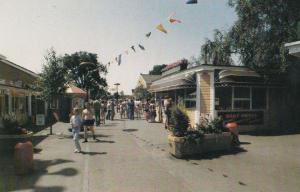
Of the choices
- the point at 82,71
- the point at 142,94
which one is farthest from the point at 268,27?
the point at 82,71

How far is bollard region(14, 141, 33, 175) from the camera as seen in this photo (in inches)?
367

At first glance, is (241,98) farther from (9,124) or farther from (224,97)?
(9,124)

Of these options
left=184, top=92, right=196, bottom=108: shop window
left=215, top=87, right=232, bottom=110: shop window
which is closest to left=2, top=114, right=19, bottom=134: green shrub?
left=184, top=92, right=196, bottom=108: shop window

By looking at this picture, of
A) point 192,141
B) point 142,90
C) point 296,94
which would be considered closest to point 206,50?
point 296,94

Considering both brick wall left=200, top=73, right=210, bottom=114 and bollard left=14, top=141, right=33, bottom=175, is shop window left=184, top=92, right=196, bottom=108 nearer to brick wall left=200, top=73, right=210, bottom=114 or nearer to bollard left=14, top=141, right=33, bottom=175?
brick wall left=200, top=73, right=210, bottom=114

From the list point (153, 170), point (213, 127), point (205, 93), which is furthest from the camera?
point (205, 93)

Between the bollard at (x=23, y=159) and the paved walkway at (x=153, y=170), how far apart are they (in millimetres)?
243

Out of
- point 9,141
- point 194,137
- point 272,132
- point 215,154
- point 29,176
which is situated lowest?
point 29,176

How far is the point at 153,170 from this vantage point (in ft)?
32.3

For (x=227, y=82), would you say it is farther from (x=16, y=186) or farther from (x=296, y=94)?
(x=16, y=186)

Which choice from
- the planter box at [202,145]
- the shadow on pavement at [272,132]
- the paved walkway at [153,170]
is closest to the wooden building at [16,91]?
the paved walkway at [153,170]

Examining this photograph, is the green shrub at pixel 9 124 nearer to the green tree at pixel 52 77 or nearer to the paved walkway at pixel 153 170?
→ the paved walkway at pixel 153 170

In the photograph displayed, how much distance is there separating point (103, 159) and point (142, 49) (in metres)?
8.60

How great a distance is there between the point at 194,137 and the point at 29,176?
540 cm
